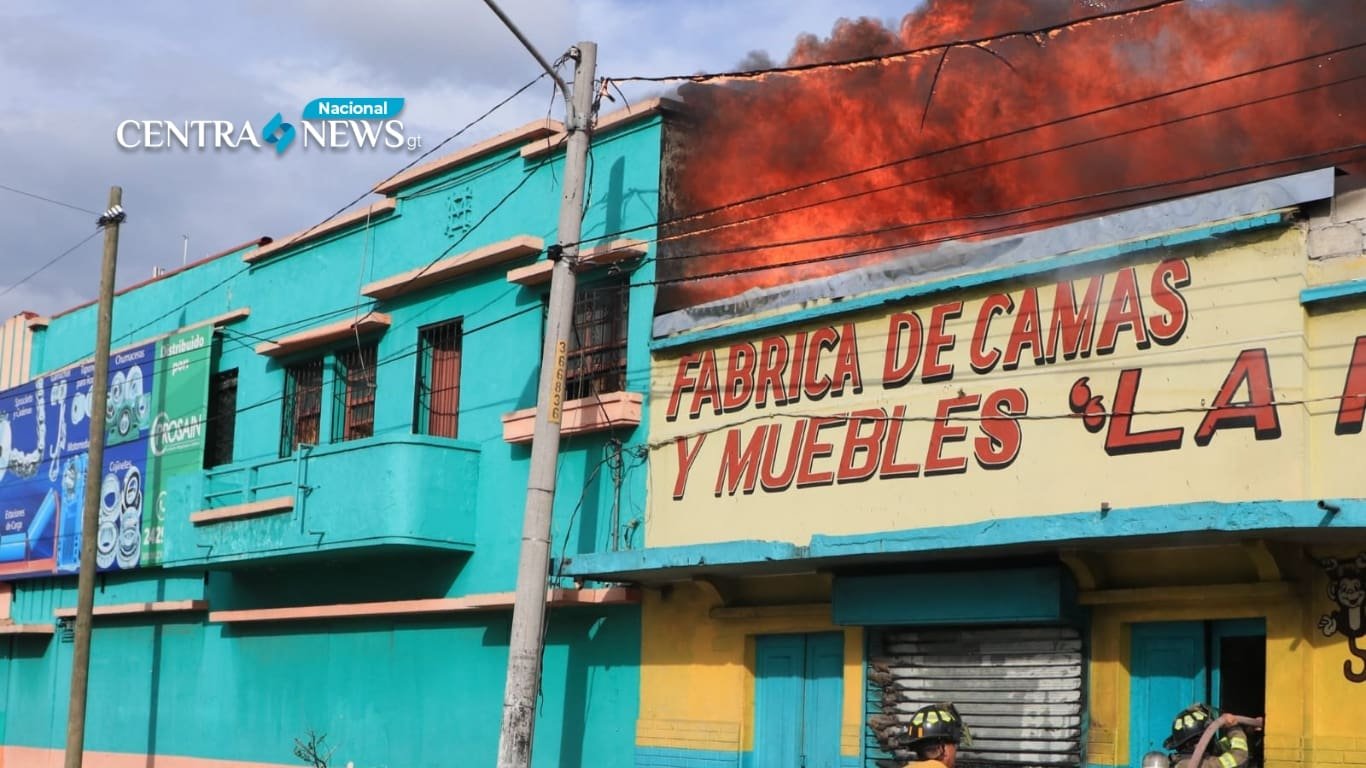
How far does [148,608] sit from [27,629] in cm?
394

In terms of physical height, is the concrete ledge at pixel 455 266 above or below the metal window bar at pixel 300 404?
above

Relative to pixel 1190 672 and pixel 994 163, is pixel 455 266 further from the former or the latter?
pixel 1190 672

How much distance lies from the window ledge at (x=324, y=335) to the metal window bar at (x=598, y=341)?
339 cm

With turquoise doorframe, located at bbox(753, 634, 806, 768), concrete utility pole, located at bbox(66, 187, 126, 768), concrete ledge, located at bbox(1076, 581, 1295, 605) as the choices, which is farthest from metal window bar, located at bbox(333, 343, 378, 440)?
concrete ledge, located at bbox(1076, 581, 1295, 605)

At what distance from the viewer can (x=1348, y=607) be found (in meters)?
11.2

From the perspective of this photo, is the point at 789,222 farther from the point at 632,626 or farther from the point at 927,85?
the point at 632,626

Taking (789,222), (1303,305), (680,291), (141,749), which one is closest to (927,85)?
(789,222)

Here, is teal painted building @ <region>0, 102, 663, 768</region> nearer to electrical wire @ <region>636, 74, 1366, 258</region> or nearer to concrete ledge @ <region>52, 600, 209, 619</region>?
concrete ledge @ <region>52, 600, 209, 619</region>

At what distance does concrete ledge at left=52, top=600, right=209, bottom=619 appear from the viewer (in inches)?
889

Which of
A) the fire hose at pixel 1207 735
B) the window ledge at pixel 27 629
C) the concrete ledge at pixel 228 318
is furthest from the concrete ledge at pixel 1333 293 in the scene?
the window ledge at pixel 27 629

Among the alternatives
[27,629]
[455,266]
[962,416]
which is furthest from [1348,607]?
[27,629]

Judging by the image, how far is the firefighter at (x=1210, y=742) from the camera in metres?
10.6

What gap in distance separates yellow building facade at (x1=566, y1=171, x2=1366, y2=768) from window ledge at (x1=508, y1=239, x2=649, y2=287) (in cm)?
87

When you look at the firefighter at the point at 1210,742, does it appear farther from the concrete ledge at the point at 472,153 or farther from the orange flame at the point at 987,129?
the concrete ledge at the point at 472,153
